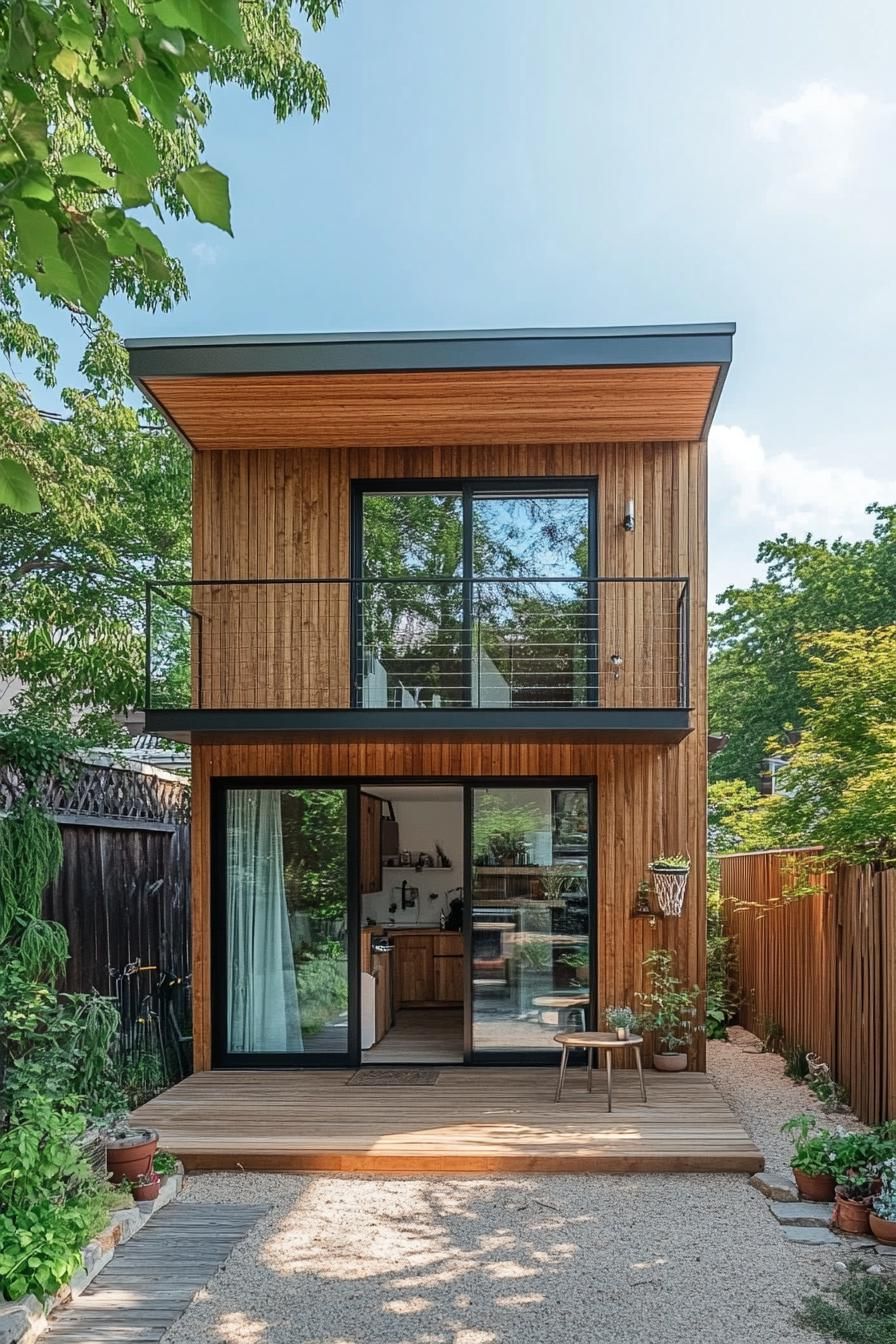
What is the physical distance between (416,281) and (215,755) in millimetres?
14723

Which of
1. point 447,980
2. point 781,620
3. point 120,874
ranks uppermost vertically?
point 781,620

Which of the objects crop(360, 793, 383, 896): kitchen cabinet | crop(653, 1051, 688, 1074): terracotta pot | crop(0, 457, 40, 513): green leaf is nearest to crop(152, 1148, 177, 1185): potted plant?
crop(360, 793, 383, 896): kitchen cabinet

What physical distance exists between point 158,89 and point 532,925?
24.7 ft

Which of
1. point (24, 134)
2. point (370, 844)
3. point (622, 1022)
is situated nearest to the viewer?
point (24, 134)

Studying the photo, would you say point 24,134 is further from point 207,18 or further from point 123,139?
point 207,18

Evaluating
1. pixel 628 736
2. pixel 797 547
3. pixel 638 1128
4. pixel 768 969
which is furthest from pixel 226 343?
pixel 797 547

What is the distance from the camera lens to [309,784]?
29.1 ft

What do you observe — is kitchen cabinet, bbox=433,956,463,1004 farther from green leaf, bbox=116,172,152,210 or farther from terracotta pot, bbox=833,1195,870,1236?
green leaf, bbox=116,172,152,210

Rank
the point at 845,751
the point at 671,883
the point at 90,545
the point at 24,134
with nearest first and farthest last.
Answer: the point at 24,134, the point at 845,751, the point at 671,883, the point at 90,545

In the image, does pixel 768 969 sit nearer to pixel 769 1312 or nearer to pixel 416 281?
pixel 769 1312

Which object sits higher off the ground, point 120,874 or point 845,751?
point 845,751

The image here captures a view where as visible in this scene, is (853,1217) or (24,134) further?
(853,1217)

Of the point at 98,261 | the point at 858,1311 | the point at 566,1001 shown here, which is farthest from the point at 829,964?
the point at 98,261

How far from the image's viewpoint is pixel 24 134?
1.91 meters
